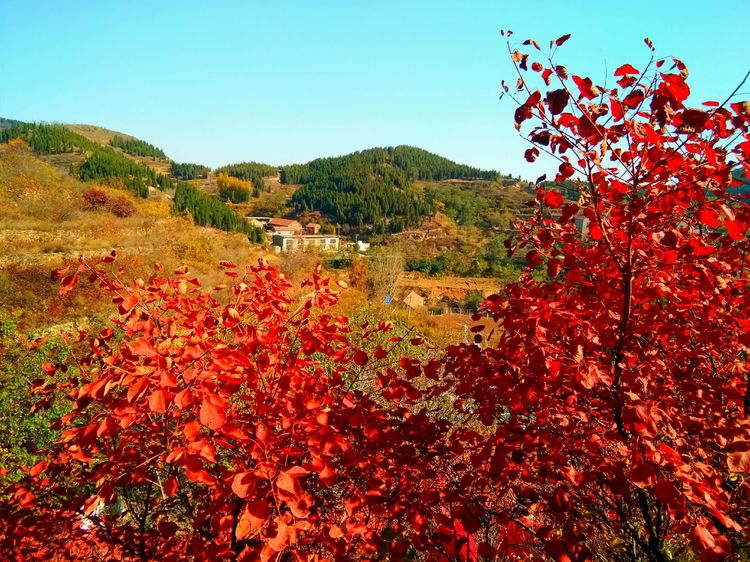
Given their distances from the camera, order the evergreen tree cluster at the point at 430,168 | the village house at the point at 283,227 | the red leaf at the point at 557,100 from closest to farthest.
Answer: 1. the red leaf at the point at 557,100
2. the village house at the point at 283,227
3. the evergreen tree cluster at the point at 430,168

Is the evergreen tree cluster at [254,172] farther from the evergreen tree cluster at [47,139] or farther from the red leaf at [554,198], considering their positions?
the red leaf at [554,198]

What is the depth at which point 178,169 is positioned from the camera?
92750 mm

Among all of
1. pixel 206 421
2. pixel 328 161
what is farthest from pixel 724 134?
pixel 328 161

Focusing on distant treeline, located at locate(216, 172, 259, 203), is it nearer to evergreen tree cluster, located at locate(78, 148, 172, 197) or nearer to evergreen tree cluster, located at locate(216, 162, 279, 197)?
evergreen tree cluster, located at locate(216, 162, 279, 197)

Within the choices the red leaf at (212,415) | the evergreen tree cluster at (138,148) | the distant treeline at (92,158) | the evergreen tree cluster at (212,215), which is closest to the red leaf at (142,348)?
the red leaf at (212,415)

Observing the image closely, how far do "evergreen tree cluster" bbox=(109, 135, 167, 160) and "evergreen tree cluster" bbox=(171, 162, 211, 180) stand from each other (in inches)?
306

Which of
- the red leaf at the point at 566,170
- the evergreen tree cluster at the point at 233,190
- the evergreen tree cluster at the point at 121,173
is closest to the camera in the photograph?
the red leaf at the point at 566,170

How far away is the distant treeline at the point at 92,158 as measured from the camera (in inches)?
1532

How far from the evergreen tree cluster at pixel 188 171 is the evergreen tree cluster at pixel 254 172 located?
159 inches

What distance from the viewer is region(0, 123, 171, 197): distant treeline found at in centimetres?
3891

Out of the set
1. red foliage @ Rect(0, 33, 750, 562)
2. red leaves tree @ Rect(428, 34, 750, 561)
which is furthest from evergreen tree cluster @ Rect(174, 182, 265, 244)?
→ red leaves tree @ Rect(428, 34, 750, 561)

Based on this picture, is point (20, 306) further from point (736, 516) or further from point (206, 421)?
point (736, 516)

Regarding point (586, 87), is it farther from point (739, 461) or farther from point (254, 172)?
point (254, 172)

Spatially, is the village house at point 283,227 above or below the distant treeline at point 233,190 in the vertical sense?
below
